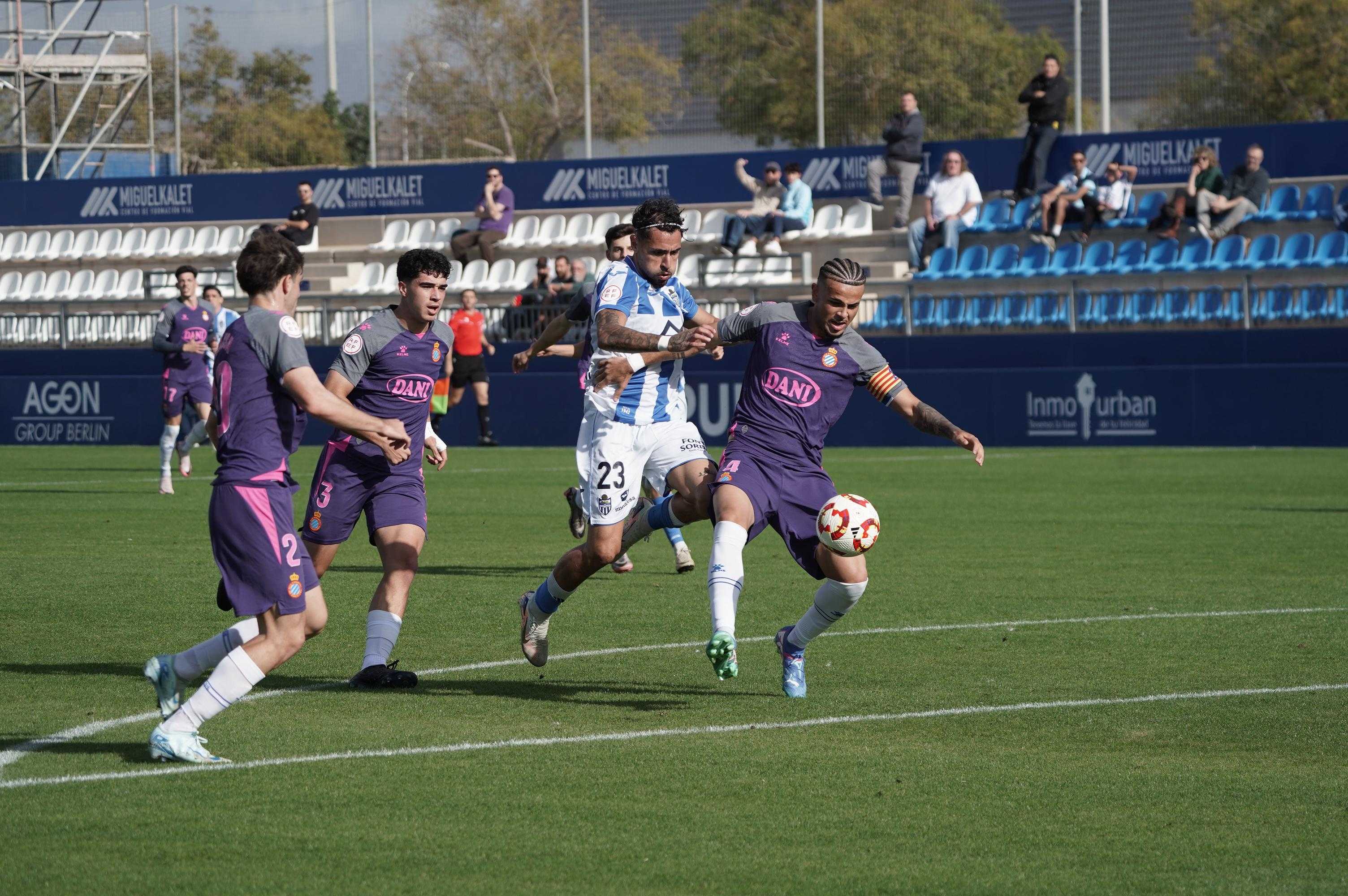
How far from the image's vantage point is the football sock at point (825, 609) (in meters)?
7.57

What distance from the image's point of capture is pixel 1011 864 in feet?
16.3

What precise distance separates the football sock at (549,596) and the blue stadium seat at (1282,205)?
2170 centimetres

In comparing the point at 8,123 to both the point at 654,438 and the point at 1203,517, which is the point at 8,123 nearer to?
the point at 1203,517

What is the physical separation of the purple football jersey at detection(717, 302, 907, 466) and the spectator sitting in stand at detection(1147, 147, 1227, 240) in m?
20.7

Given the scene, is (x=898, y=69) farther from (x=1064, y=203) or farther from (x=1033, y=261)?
(x=1033, y=261)

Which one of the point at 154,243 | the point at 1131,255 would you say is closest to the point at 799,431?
the point at 1131,255

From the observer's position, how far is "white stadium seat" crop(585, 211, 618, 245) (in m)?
32.4

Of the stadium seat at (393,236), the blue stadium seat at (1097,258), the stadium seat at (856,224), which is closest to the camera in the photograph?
the blue stadium seat at (1097,258)

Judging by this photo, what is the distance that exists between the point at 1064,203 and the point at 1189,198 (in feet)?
6.43

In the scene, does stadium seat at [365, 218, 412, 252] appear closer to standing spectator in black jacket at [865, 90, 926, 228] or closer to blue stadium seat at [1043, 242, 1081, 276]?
standing spectator in black jacket at [865, 90, 926, 228]

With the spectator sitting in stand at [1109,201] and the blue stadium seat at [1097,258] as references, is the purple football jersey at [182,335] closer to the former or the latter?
the blue stadium seat at [1097,258]

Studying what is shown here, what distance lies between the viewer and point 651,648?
29.3 feet

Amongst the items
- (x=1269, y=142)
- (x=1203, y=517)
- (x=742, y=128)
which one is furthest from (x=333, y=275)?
(x=1203, y=517)

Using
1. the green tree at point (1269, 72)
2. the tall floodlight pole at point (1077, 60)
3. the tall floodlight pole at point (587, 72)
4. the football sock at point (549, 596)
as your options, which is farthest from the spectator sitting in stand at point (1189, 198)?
the football sock at point (549, 596)
